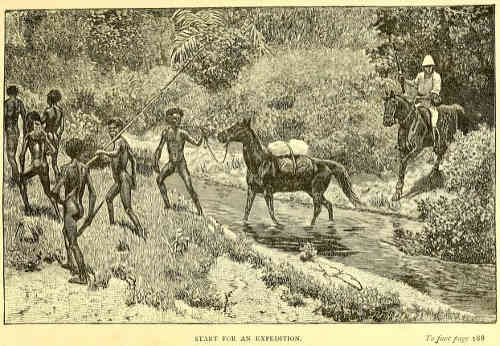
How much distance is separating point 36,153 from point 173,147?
1.59 m

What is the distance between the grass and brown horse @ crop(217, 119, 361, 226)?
2.00 feet

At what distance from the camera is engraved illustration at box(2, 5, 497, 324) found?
8336 millimetres

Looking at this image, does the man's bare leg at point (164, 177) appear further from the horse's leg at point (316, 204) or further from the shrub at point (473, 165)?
the shrub at point (473, 165)

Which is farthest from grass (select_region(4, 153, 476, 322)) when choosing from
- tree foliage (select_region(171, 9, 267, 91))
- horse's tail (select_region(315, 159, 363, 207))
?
tree foliage (select_region(171, 9, 267, 91))

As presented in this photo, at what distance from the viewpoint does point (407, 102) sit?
28.0 feet

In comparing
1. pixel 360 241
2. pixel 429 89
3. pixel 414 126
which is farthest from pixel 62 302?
pixel 429 89

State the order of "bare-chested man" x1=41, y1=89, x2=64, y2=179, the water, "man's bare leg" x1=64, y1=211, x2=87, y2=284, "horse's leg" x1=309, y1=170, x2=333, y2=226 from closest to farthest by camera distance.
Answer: the water, "man's bare leg" x1=64, y1=211, x2=87, y2=284, "horse's leg" x1=309, y1=170, x2=333, y2=226, "bare-chested man" x1=41, y1=89, x2=64, y2=179

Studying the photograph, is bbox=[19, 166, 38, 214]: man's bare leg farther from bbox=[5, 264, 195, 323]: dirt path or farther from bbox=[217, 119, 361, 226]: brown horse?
bbox=[217, 119, 361, 226]: brown horse

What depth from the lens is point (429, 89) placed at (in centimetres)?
851

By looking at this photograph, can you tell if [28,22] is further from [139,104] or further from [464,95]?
[464,95]

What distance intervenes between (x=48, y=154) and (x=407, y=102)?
419 centimetres

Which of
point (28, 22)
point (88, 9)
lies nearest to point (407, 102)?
point (88, 9)

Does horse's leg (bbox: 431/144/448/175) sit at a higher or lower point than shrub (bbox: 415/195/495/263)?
higher

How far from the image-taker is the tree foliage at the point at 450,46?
843 centimetres
